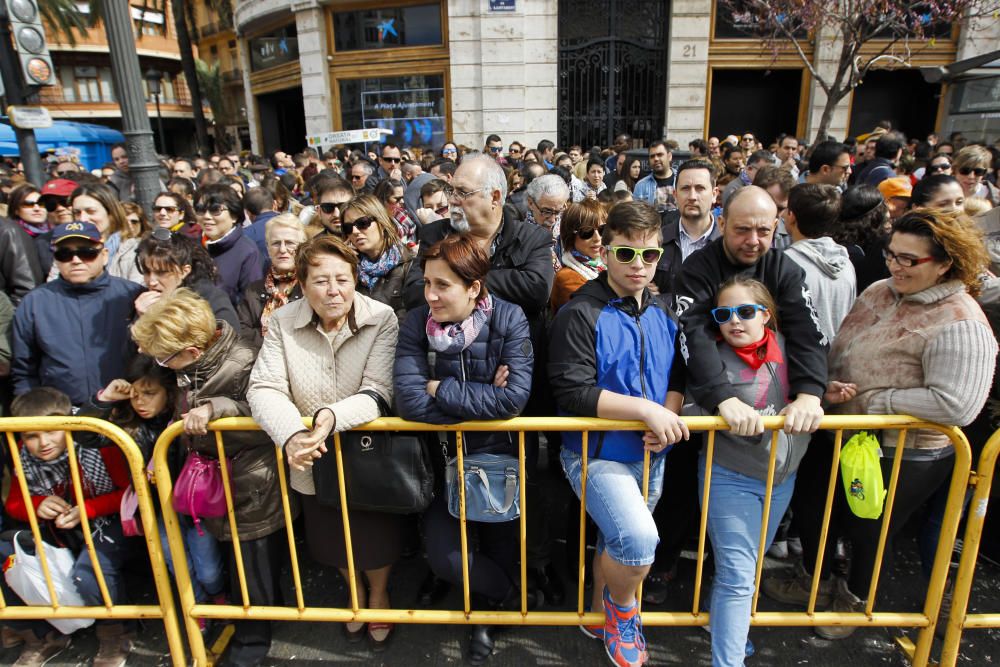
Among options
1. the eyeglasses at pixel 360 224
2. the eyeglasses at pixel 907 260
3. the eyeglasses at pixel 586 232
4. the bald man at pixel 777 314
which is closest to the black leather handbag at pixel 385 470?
the bald man at pixel 777 314

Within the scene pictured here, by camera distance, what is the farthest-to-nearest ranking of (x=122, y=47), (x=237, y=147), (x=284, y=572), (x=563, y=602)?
1. (x=237, y=147)
2. (x=122, y=47)
3. (x=284, y=572)
4. (x=563, y=602)

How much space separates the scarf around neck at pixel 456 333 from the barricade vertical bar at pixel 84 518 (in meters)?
1.68

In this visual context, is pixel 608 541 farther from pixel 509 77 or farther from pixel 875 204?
pixel 509 77

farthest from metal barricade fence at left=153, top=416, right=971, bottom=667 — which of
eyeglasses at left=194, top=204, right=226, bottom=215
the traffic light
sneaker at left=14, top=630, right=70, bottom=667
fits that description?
the traffic light

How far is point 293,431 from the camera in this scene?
8.17 feet

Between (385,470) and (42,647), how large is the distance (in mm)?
2073

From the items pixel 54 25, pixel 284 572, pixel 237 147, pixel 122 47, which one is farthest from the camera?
pixel 237 147

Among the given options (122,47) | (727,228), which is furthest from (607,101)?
(727,228)

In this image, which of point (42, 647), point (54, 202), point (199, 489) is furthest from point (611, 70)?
point (42, 647)

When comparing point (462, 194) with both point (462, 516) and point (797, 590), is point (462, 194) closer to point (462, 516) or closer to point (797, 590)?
point (462, 516)

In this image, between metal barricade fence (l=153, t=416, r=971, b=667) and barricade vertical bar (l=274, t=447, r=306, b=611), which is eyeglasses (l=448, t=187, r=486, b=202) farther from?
barricade vertical bar (l=274, t=447, r=306, b=611)

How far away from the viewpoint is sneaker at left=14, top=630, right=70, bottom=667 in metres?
2.98

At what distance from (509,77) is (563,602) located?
1588 cm

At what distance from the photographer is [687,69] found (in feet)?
55.2
